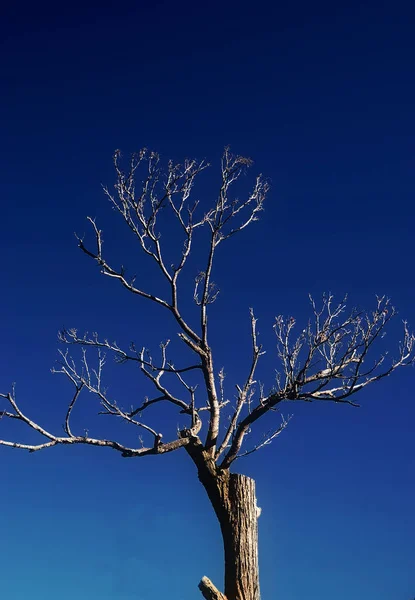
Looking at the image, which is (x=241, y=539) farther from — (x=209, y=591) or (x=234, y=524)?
(x=209, y=591)

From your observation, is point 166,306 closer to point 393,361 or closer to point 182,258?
point 182,258

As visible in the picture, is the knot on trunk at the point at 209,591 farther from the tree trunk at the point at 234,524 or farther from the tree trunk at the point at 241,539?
the tree trunk at the point at 241,539

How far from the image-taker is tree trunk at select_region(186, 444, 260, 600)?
25.0 ft

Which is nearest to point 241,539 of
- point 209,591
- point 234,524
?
point 234,524

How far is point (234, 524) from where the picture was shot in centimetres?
805

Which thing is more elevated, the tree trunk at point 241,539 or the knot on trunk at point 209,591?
the tree trunk at point 241,539

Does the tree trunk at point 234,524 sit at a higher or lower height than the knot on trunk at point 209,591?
higher

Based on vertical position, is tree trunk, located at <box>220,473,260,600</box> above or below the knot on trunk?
above

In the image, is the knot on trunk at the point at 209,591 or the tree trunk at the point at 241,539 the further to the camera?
the tree trunk at the point at 241,539

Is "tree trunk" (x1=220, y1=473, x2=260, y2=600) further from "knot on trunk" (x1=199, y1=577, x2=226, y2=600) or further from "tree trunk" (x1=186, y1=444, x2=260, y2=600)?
"knot on trunk" (x1=199, y1=577, x2=226, y2=600)

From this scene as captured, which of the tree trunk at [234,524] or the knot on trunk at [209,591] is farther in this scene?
the tree trunk at [234,524]

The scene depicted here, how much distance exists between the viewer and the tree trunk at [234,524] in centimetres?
762

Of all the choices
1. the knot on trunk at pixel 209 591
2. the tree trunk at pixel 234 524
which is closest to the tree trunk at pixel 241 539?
the tree trunk at pixel 234 524

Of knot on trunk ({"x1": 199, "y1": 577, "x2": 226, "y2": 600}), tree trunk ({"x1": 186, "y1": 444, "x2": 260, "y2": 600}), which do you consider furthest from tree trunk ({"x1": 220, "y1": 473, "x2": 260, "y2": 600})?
knot on trunk ({"x1": 199, "y1": 577, "x2": 226, "y2": 600})
